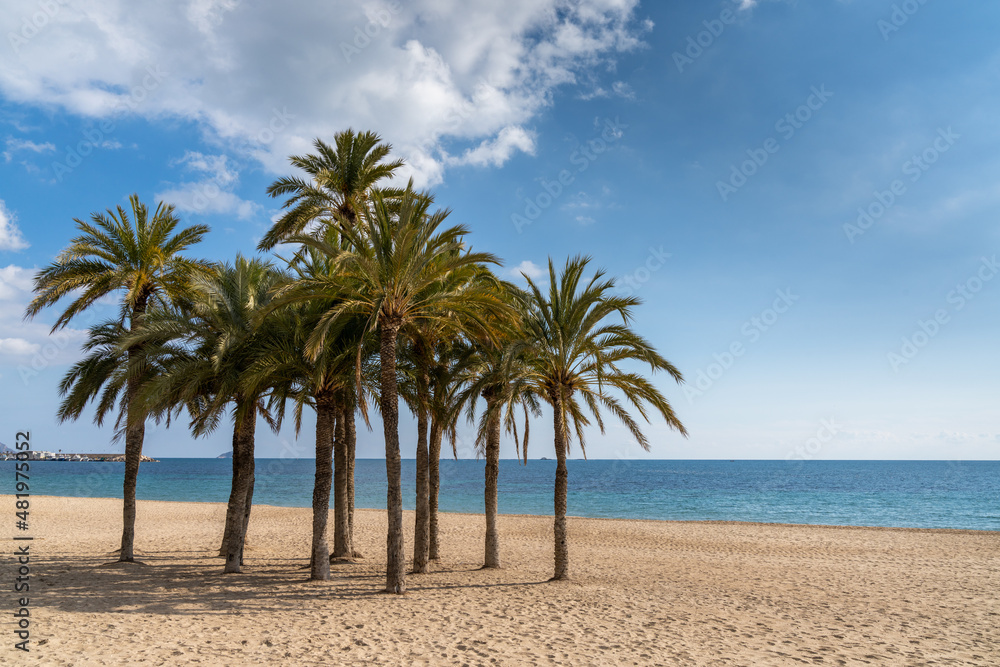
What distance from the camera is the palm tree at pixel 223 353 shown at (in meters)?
12.7

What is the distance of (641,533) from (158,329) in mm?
22531

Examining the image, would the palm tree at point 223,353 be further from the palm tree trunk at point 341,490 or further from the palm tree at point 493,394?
the palm tree at point 493,394

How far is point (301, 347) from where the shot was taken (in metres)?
13.3

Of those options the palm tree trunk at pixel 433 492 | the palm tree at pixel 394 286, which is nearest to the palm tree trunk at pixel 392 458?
the palm tree at pixel 394 286

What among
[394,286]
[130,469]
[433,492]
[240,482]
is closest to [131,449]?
[130,469]

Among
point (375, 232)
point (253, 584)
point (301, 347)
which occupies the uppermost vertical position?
point (375, 232)

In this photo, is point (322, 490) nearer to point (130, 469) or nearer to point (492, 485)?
point (492, 485)

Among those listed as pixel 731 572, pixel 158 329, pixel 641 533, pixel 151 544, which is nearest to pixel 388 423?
pixel 158 329

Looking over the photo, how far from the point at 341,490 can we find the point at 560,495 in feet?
21.2

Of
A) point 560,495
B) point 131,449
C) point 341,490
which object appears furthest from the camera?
point 341,490

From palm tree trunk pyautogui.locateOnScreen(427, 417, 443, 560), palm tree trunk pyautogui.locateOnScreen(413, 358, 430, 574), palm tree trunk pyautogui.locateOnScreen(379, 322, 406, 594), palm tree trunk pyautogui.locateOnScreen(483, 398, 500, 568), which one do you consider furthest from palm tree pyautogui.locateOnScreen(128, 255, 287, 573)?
palm tree trunk pyautogui.locateOnScreen(483, 398, 500, 568)

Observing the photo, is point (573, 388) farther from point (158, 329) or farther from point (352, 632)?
point (158, 329)

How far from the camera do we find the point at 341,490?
16266mm

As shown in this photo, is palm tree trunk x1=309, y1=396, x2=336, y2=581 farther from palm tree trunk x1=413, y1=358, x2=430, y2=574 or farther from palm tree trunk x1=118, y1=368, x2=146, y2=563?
palm tree trunk x1=118, y1=368, x2=146, y2=563
